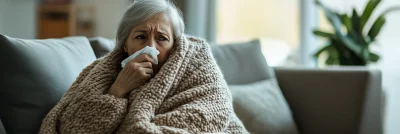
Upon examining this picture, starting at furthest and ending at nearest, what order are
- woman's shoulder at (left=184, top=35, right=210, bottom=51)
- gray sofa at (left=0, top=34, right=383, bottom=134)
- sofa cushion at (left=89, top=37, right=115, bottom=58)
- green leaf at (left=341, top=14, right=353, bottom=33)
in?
green leaf at (left=341, top=14, right=353, bottom=33) < sofa cushion at (left=89, top=37, right=115, bottom=58) < gray sofa at (left=0, top=34, right=383, bottom=134) < woman's shoulder at (left=184, top=35, right=210, bottom=51)

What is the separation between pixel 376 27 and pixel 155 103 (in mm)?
1834

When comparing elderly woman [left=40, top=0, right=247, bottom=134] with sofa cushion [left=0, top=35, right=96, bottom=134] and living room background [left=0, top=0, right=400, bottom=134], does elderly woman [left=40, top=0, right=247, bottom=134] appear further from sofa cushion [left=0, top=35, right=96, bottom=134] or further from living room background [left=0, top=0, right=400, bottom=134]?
living room background [left=0, top=0, right=400, bottom=134]

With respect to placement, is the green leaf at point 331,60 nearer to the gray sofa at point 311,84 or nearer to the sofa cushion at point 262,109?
the gray sofa at point 311,84

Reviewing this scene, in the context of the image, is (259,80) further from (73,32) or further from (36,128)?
(73,32)

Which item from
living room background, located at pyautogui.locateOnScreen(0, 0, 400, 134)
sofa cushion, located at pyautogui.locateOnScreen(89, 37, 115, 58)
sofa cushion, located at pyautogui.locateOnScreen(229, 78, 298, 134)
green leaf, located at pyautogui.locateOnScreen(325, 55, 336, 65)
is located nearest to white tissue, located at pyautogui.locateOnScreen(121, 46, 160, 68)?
sofa cushion, located at pyautogui.locateOnScreen(89, 37, 115, 58)

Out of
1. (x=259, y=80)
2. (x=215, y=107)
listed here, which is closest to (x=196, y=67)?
(x=215, y=107)

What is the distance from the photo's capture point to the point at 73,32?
539 centimetres

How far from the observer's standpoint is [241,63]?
7.36ft

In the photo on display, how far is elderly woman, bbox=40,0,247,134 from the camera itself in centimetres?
138

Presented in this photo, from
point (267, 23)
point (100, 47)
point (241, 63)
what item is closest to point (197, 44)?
point (100, 47)

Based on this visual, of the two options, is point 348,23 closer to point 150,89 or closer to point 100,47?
point 100,47

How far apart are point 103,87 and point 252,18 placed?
2.78 meters

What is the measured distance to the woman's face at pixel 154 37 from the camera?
1533 mm

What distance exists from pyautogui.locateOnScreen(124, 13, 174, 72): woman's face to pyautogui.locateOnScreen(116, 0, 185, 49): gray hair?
16 mm
